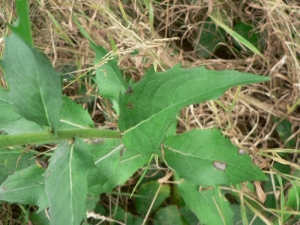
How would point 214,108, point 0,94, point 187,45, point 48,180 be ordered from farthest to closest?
point 187,45
point 214,108
point 0,94
point 48,180

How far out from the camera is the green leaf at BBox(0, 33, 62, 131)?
939mm

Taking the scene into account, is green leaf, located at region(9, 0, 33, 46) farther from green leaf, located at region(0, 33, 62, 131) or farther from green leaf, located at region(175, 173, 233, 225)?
green leaf, located at region(175, 173, 233, 225)

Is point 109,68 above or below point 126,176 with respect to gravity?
above

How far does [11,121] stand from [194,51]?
3.27 feet

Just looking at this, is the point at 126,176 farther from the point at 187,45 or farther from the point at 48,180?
the point at 187,45

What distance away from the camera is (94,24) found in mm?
1989

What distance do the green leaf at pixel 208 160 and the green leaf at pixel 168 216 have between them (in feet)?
1.84

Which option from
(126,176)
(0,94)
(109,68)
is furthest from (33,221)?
(109,68)

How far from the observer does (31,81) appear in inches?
39.5

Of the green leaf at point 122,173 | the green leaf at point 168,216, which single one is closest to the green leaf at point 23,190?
the green leaf at point 122,173

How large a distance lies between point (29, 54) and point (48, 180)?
0.40 m

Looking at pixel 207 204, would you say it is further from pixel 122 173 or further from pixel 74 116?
pixel 74 116

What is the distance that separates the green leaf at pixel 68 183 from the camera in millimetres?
1156

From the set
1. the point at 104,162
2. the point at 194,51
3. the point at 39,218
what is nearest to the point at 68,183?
the point at 104,162
